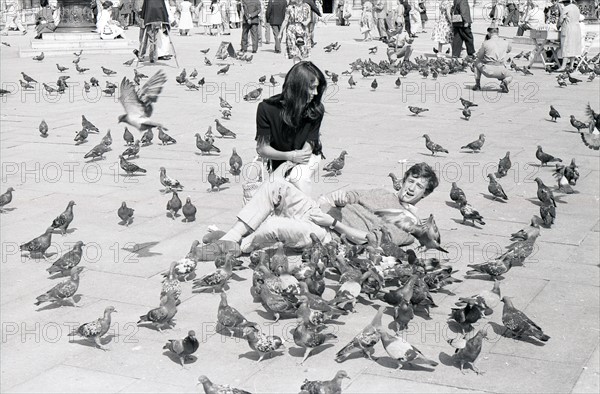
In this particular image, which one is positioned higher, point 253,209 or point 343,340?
point 253,209

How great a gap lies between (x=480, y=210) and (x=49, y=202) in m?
3.78

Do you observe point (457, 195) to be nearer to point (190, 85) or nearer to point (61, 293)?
point (61, 293)

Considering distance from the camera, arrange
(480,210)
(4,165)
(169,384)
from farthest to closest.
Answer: (4,165), (480,210), (169,384)

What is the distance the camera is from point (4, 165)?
9.68 meters

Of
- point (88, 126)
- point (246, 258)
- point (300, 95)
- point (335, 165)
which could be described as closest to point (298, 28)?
point (88, 126)

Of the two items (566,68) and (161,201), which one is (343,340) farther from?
(566,68)

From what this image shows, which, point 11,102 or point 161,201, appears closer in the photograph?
point 161,201

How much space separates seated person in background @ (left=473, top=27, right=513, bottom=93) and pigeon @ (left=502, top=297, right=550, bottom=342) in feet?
35.4

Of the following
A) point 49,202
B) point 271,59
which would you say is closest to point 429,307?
point 49,202

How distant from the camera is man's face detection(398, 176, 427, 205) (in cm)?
643

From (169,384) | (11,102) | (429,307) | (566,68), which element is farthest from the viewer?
(566,68)

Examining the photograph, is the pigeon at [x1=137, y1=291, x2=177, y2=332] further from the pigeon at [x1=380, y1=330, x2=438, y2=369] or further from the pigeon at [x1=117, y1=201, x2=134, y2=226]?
the pigeon at [x1=117, y1=201, x2=134, y2=226]

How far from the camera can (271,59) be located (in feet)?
67.3

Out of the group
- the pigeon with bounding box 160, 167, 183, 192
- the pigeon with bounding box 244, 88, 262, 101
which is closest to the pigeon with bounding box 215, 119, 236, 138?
the pigeon with bounding box 160, 167, 183, 192
